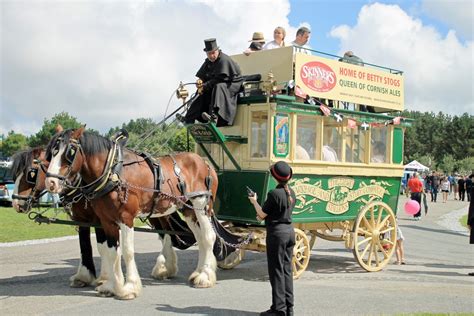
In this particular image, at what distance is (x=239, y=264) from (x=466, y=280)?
13.3 ft

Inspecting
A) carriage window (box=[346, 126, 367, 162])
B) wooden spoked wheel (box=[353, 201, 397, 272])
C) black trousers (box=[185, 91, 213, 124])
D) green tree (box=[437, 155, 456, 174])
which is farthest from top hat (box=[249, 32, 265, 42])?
green tree (box=[437, 155, 456, 174])

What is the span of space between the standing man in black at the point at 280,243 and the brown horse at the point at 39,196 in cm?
247

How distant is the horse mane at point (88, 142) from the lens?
721cm

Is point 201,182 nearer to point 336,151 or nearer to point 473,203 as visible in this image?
point 336,151

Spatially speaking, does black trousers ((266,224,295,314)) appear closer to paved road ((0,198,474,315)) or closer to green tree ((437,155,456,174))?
paved road ((0,198,474,315))

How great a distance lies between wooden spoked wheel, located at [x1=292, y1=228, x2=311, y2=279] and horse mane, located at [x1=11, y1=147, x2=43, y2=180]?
4.09 m

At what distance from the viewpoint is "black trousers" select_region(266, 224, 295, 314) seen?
250 inches

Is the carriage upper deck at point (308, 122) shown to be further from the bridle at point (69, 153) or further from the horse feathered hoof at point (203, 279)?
the bridle at point (69, 153)

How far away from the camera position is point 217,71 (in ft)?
29.6

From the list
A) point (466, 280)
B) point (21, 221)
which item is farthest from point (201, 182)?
point (21, 221)

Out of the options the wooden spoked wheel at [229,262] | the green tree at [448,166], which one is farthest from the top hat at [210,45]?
the green tree at [448,166]

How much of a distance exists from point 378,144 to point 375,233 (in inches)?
68.3

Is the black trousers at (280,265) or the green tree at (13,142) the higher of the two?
the green tree at (13,142)

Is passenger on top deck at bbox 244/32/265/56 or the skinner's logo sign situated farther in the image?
passenger on top deck at bbox 244/32/265/56
